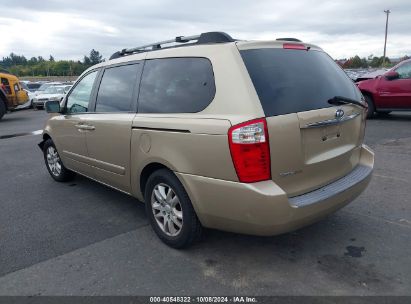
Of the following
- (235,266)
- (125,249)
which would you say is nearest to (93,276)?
(125,249)

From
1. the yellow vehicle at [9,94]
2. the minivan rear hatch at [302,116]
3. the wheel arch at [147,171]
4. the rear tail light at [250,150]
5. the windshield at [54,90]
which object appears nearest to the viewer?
the rear tail light at [250,150]

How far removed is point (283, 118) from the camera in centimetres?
284

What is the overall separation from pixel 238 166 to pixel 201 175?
0.37 metres

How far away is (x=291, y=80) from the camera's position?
3098 mm

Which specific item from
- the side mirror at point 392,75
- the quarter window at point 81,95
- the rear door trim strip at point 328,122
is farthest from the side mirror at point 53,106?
the side mirror at point 392,75

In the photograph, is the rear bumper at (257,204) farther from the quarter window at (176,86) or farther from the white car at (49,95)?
the white car at (49,95)

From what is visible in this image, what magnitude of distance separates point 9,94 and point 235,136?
15.2 meters

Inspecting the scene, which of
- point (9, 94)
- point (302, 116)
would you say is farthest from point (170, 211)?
point (9, 94)

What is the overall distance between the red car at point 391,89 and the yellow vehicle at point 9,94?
13154mm

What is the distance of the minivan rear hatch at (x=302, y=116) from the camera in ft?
9.34

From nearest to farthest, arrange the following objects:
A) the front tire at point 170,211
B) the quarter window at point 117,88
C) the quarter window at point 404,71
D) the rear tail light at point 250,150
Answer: the rear tail light at point 250,150 < the front tire at point 170,211 < the quarter window at point 117,88 < the quarter window at point 404,71

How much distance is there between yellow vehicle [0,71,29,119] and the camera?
15305mm

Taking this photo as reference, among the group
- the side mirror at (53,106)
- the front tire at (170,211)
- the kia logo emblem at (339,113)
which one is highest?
the kia logo emblem at (339,113)

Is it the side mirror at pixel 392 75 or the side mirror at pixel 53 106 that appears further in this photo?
the side mirror at pixel 392 75
